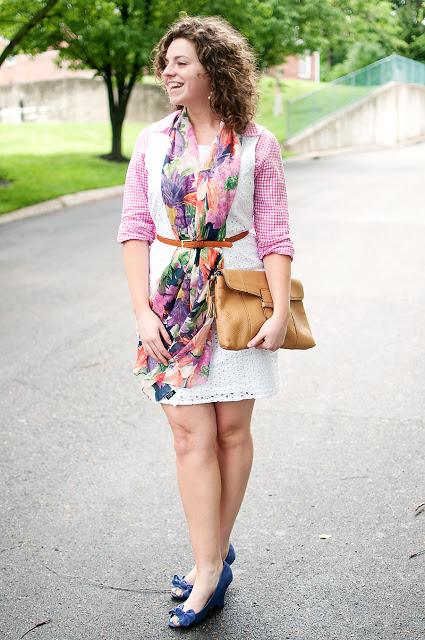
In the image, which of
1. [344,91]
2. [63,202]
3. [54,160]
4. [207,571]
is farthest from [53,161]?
[207,571]

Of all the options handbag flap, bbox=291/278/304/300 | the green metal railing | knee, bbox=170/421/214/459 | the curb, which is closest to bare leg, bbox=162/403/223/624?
knee, bbox=170/421/214/459

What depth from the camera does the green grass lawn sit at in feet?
50.1

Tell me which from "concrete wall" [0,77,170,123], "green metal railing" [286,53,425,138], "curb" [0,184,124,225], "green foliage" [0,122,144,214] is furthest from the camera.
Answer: "concrete wall" [0,77,170,123]

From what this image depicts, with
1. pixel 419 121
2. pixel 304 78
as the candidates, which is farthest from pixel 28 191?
A: pixel 304 78

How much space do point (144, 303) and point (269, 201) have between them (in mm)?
554

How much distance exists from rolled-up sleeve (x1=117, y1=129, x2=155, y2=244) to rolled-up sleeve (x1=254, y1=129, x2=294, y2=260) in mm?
387

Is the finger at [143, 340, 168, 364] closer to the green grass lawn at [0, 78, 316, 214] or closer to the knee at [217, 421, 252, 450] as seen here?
the knee at [217, 421, 252, 450]

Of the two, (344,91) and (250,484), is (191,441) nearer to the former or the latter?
(250,484)

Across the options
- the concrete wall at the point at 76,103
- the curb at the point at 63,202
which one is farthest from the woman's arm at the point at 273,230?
the concrete wall at the point at 76,103

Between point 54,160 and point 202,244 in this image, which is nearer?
point 202,244

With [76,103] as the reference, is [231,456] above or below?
below

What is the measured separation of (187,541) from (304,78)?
167 feet

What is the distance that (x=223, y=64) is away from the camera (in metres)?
2.54

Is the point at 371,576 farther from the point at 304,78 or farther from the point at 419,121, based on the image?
the point at 304,78
